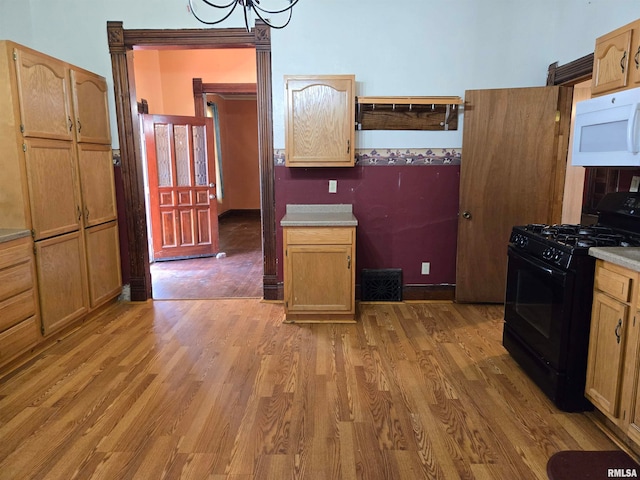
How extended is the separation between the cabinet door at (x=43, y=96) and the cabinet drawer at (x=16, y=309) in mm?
1066

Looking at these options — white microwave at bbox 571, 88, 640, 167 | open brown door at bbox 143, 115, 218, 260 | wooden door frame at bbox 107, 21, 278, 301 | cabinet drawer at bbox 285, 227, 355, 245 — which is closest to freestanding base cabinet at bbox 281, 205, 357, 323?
cabinet drawer at bbox 285, 227, 355, 245

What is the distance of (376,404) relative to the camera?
2.43 meters

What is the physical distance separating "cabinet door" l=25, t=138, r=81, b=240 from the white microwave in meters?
3.52

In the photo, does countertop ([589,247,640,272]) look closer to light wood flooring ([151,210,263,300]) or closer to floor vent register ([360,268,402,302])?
floor vent register ([360,268,402,302])

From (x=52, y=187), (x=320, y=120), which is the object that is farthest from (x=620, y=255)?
(x=52, y=187)

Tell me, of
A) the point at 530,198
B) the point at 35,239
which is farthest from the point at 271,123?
the point at 530,198

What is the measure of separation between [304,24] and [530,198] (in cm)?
248

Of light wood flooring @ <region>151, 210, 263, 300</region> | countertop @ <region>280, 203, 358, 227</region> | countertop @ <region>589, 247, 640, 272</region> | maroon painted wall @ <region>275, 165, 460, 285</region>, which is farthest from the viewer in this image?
light wood flooring @ <region>151, 210, 263, 300</region>

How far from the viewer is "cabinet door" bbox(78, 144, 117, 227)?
3.58 m

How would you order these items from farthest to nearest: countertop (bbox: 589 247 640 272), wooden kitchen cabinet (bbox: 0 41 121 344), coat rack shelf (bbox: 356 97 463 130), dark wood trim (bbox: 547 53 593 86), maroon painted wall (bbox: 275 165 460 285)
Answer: maroon painted wall (bbox: 275 165 460 285) < coat rack shelf (bbox: 356 97 463 130) < dark wood trim (bbox: 547 53 593 86) < wooden kitchen cabinet (bbox: 0 41 121 344) < countertop (bbox: 589 247 640 272)

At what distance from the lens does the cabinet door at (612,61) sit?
237cm

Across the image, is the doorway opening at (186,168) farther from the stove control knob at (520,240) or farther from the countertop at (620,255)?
the countertop at (620,255)

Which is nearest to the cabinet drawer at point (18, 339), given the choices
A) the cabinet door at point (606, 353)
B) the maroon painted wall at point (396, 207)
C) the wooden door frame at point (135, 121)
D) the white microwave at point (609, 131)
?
the wooden door frame at point (135, 121)

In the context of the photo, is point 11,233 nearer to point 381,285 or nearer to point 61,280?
point 61,280
